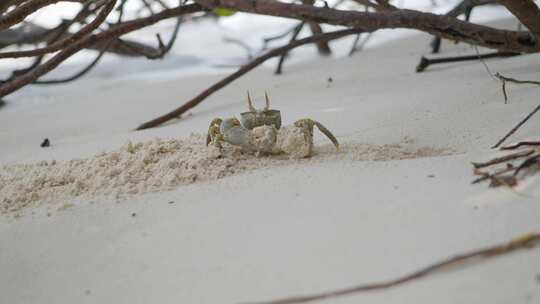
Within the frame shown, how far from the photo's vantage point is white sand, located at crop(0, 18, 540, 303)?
1.32 meters

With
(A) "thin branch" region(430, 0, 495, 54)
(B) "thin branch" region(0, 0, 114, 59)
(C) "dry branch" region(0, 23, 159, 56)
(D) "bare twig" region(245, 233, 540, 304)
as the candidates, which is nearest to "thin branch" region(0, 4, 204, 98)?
(B) "thin branch" region(0, 0, 114, 59)

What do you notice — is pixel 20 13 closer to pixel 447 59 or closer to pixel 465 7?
pixel 447 59

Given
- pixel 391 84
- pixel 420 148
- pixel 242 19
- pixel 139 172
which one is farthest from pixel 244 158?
pixel 242 19

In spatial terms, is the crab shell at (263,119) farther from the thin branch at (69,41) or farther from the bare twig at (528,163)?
the bare twig at (528,163)

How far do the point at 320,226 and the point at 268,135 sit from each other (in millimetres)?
679

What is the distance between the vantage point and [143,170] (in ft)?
7.04

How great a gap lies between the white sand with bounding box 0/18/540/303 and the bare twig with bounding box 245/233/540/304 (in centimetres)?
2

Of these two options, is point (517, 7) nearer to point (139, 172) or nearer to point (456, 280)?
point (456, 280)

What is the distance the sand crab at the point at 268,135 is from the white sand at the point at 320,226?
107 mm

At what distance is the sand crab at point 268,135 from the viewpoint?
7.06ft

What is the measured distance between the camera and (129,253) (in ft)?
5.18

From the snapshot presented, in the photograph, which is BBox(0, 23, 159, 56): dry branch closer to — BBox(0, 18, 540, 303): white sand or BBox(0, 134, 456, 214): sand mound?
BBox(0, 18, 540, 303): white sand

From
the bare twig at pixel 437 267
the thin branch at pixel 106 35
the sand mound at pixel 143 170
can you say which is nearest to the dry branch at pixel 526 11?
the sand mound at pixel 143 170

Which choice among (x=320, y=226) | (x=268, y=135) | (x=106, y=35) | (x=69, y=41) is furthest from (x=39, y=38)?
(x=320, y=226)
